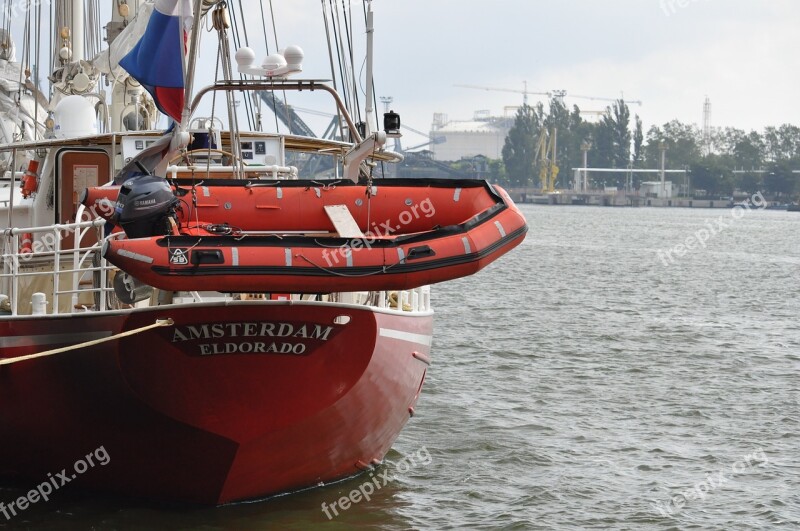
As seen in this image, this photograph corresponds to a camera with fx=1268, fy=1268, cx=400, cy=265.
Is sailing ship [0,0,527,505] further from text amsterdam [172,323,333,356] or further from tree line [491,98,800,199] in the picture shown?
tree line [491,98,800,199]

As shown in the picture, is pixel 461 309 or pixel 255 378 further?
pixel 461 309

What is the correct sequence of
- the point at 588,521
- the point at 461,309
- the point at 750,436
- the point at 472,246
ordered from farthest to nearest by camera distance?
the point at 461,309 → the point at 750,436 → the point at 588,521 → the point at 472,246

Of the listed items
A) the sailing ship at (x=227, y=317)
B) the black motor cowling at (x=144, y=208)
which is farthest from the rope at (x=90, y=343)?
the black motor cowling at (x=144, y=208)

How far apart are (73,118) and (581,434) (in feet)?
27.0

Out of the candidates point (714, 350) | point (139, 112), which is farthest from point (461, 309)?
point (139, 112)

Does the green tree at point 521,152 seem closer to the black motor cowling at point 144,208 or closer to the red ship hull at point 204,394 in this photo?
the red ship hull at point 204,394

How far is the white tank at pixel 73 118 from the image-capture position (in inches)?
692

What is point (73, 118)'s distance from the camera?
17688mm

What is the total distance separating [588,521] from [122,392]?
16.0ft

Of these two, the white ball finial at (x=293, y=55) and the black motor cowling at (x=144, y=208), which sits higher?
the white ball finial at (x=293, y=55)

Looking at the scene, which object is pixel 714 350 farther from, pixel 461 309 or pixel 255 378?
pixel 255 378

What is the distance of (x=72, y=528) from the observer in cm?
1184

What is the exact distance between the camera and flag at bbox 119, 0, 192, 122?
42.2 feet

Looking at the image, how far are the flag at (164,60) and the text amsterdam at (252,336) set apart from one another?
111 inches
